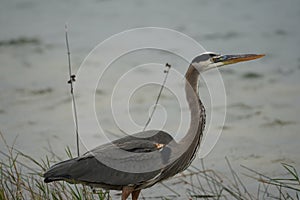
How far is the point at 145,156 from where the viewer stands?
18.8ft

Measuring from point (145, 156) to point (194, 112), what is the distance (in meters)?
0.45

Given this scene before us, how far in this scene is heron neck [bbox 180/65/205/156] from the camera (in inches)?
227

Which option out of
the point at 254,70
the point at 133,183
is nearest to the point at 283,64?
the point at 254,70

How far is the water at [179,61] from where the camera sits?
8.23 metres

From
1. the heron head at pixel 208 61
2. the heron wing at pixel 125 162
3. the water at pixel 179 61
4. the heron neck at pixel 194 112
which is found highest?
the water at pixel 179 61

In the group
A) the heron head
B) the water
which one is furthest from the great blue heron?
the water

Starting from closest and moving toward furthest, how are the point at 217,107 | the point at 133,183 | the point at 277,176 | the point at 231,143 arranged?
the point at 133,183
the point at 277,176
the point at 231,143
the point at 217,107

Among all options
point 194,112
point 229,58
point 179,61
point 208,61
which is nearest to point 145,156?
point 194,112

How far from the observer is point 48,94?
31.8 ft

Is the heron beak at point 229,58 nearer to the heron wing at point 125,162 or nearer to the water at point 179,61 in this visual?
the heron wing at point 125,162

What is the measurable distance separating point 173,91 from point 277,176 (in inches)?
92.0

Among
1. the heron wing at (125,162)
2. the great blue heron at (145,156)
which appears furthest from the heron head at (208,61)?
the heron wing at (125,162)

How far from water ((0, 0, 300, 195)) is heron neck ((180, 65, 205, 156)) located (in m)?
1.07

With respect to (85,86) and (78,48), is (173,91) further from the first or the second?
(78,48)
